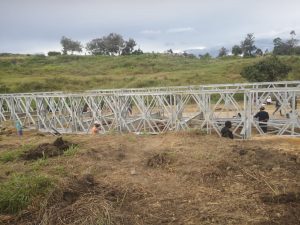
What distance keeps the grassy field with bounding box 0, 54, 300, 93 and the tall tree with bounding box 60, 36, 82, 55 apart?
34.0 m

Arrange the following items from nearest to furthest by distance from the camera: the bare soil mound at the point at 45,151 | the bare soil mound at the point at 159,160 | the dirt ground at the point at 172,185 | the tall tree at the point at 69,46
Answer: the dirt ground at the point at 172,185, the bare soil mound at the point at 159,160, the bare soil mound at the point at 45,151, the tall tree at the point at 69,46

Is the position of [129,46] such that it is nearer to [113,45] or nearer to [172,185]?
[113,45]

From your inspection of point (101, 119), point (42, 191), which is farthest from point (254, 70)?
point (42, 191)

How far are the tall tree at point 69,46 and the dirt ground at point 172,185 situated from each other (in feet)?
293

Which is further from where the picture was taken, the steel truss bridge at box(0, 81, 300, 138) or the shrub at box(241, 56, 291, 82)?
the shrub at box(241, 56, 291, 82)

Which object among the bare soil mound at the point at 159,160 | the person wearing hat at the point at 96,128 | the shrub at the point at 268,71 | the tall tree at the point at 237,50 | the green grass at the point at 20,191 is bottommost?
the person wearing hat at the point at 96,128

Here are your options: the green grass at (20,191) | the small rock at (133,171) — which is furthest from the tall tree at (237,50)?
the green grass at (20,191)

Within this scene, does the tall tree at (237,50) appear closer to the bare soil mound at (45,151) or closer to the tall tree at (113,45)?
the tall tree at (113,45)

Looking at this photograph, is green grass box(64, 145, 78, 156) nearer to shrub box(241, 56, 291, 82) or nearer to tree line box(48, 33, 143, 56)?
shrub box(241, 56, 291, 82)

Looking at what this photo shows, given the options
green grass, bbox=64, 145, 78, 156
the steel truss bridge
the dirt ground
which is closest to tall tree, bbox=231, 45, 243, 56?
the steel truss bridge

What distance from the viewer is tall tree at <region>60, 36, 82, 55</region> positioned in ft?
322

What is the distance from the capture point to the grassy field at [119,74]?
42.8 metres

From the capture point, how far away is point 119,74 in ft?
172

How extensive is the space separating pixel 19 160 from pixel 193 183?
20.6ft
